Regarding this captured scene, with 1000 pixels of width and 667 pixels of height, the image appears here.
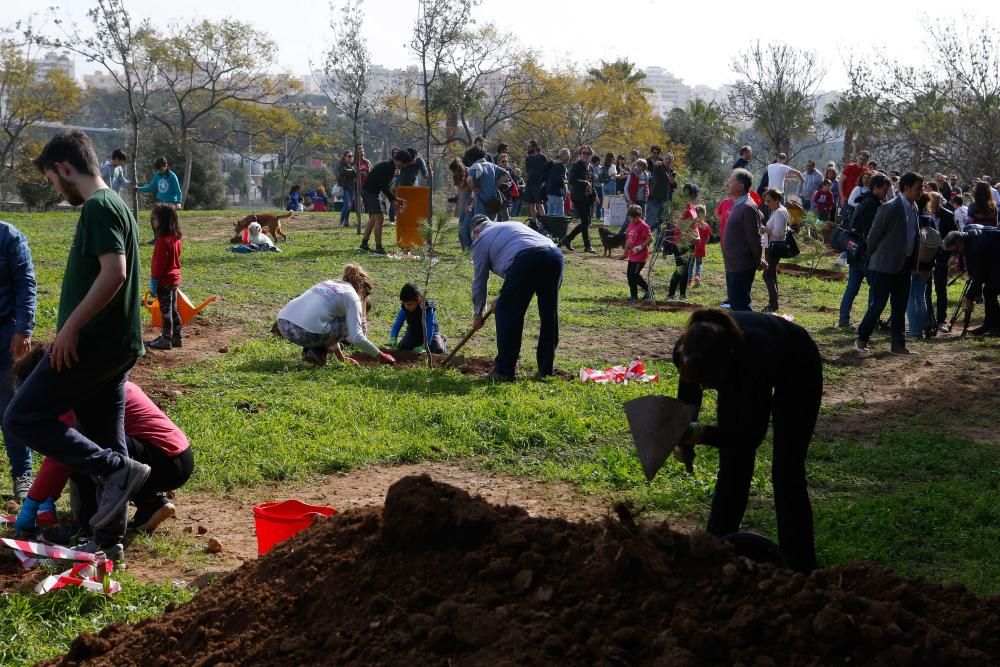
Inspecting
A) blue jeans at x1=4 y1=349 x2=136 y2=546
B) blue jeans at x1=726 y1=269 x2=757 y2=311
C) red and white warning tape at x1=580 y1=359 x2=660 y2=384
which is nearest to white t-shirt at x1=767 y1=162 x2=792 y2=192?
blue jeans at x1=726 y1=269 x2=757 y2=311

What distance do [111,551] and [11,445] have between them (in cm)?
133

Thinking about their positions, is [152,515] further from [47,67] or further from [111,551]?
[47,67]

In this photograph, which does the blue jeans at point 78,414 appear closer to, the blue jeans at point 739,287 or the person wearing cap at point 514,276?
the person wearing cap at point 514,276

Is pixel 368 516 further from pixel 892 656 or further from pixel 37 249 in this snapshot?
pixel 37 249

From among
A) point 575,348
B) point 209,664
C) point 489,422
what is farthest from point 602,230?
point 209,664

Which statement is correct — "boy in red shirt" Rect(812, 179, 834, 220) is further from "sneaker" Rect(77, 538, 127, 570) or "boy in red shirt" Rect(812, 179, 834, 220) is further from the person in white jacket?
"sneaker" Rect(77, 538, 127, 570)

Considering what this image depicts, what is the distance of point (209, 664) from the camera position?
11.1 ft

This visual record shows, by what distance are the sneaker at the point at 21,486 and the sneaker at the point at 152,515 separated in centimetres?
88

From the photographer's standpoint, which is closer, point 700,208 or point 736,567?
point 736,567

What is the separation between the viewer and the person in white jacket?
9.23 meters

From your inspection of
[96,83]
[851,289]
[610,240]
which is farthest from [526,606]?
[96,83]

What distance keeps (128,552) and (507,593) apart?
250 cm

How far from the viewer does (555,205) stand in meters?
22.4

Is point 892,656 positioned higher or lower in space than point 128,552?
higher
